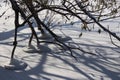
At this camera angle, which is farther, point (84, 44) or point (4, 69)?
point (84, 44)

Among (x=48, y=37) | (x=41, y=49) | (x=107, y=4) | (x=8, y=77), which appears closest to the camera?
(x=107, y=4)

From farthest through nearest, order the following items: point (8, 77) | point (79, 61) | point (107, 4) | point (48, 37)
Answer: point (48, 37)
point (79, 61)
point (8, 77)
point (107, 4)

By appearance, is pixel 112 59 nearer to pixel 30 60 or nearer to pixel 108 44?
pixel 108 44

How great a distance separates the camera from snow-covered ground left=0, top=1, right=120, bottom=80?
104 inches

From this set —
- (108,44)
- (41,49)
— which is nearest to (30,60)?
(41,49)

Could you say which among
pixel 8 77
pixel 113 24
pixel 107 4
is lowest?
pixel 8 77

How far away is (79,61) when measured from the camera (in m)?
2.95

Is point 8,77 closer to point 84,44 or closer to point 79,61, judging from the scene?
point 79,61

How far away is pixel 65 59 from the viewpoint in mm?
3002

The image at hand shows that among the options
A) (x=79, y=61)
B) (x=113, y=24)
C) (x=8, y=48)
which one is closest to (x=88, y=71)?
(x=79, y=61)

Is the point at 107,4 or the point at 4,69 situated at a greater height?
the point at 107,4

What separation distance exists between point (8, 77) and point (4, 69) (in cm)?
18

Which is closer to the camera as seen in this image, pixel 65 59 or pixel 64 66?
pixel 64 66

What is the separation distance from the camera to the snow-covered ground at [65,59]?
104 inches
